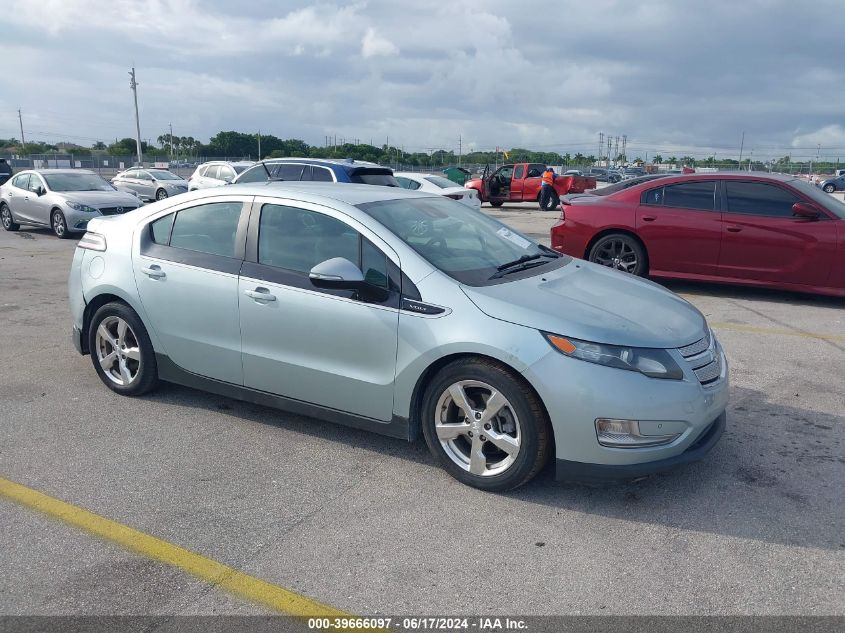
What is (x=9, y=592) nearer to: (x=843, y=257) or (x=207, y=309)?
(x=207, y=309)

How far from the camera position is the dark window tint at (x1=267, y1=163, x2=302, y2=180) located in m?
13.0

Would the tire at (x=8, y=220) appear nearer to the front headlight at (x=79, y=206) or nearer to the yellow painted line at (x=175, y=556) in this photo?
the front headlight at (x=79, y=206)

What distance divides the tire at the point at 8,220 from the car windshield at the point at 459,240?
15066mm

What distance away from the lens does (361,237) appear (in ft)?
13.8

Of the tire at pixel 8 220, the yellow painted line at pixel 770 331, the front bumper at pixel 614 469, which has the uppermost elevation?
the front bumper at pixel 614 469

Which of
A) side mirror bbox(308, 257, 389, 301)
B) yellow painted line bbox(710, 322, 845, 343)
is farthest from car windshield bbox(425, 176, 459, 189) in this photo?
side mirror bbox(308, 257, 389, 301)

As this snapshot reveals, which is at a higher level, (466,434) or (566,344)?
(566,344)

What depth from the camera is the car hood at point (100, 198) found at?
15.1 metres

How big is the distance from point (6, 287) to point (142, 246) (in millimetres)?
5696

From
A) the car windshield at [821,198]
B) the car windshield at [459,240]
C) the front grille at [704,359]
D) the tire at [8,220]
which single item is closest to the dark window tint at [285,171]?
the tire at [8,220]

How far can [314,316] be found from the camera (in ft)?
13.7

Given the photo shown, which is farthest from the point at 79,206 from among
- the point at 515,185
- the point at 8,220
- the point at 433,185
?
the point at 515,185

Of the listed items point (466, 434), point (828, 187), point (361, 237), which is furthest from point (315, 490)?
point (828, 187)

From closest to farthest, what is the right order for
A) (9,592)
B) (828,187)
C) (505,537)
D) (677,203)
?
(9,592), (505,537), (677,203), (828,187)
